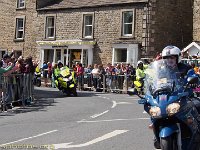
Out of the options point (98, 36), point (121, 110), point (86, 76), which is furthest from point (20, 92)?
point (98, 36)

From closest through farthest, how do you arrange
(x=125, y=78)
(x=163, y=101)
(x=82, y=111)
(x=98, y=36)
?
(x=163, y=101) < (x=82, y=111) < (x=125, y=78) < (x=98, y=36)

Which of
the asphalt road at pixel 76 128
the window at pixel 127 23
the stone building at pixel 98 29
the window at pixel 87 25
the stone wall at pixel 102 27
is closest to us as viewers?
the asphalt road at pixel 76 128

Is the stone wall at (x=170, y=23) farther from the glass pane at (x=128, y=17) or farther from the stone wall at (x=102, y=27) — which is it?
the glass pane at (x=128, y=17)

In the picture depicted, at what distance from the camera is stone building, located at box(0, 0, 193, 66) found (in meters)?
35.5

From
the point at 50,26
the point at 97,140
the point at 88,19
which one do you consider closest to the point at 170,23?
the point at 88,19

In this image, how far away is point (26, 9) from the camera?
1705 inches

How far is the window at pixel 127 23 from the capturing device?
36281mm

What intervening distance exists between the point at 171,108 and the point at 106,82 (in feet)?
73.5

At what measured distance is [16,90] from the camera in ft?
57.6

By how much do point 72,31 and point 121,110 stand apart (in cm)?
2387

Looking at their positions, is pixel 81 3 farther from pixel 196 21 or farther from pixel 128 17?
pixel 196 21

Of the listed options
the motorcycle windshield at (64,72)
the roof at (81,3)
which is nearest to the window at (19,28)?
the roof at (81,3)

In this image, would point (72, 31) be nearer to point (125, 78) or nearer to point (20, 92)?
point (125, 78)

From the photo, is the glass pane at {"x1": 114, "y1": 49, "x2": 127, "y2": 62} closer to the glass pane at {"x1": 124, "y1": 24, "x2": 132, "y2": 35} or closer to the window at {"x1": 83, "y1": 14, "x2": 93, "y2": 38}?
the glass pane at {"x1": 124, "y1": 24, "x2": 132, "y2": 35}
